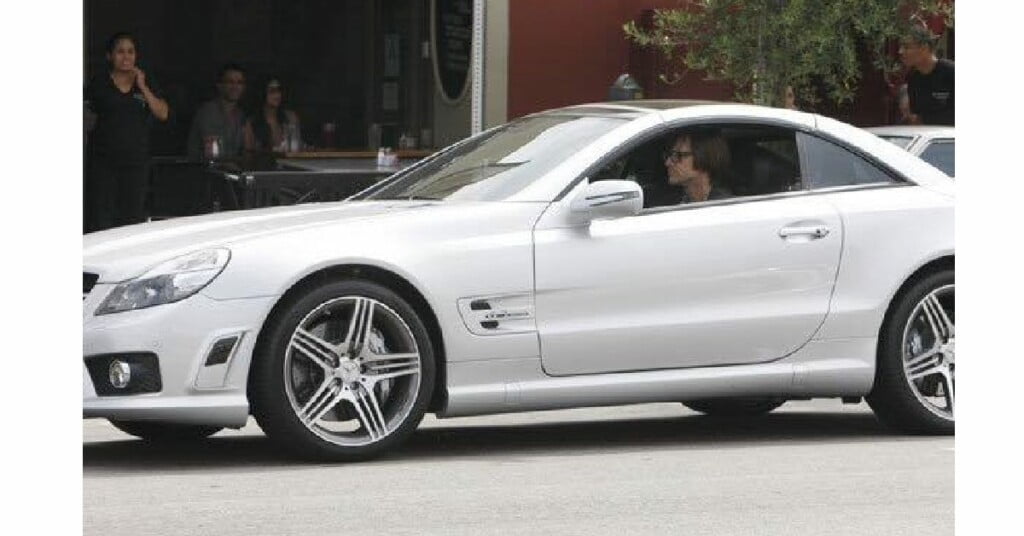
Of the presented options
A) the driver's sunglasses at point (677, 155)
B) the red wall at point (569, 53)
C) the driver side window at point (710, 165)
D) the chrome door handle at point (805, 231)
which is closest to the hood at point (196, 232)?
the driver side window at point (710, 165)

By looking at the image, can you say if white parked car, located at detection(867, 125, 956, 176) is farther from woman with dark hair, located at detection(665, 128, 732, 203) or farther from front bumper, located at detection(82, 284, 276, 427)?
front bumper, located at detection(82, 284, 276, 427)

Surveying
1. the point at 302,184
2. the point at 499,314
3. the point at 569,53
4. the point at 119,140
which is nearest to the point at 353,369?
the point at 499,314

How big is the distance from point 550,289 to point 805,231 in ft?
3.88

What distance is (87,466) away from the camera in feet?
25.6

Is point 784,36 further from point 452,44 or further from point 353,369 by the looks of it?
point 353,369

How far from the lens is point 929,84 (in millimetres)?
15172

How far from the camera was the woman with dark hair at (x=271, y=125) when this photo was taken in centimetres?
1652

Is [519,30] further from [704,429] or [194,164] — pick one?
[704,429]

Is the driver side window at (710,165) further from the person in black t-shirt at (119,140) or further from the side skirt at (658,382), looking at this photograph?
the person in black t-shirt at (119,140)

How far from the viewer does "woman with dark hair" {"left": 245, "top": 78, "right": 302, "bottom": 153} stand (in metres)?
16.5
